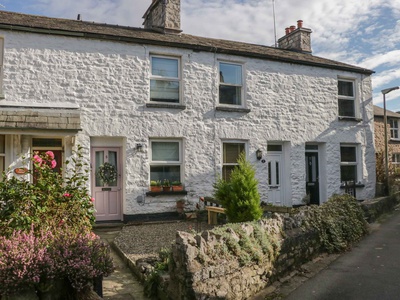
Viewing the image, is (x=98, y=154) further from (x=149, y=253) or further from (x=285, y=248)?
(x=285, y=248)

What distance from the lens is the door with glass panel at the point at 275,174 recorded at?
41.5 feet

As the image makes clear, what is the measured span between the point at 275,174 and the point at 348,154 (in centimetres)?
377

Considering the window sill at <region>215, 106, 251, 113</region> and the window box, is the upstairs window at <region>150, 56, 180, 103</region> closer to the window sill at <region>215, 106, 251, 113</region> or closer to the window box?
the window sill at <region>215, 106, 251, 113</region>

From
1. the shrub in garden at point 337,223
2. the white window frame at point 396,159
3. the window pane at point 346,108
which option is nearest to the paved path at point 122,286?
the shrub in garden at point 337,223

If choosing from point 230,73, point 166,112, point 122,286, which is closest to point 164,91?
point 166,112

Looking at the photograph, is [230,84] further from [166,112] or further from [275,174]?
[275,174]

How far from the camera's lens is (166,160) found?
10.8 meters

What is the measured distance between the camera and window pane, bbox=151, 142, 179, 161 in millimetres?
10742

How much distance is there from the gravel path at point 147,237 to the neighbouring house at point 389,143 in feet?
36.3

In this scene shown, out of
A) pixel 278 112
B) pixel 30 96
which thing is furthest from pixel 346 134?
pixel 30 96

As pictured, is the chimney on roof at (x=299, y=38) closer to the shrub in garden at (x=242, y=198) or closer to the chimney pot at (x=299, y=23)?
the chimney pot at (x=299, y=23)

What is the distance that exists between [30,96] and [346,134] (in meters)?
11.7

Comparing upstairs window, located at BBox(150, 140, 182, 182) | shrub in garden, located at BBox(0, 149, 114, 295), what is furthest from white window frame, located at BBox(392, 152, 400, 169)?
shrub in garden, located at BBox(0, 149, 114, 295)

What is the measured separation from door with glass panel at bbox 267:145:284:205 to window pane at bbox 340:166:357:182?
2.98 meters
